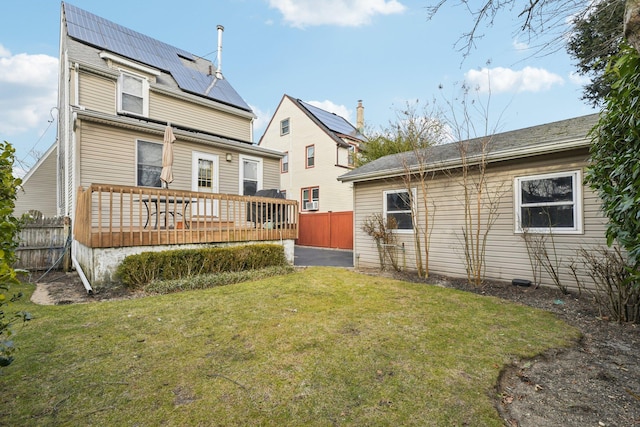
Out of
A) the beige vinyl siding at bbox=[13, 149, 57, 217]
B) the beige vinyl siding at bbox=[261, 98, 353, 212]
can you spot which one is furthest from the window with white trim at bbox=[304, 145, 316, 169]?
the beige vinyl siding at bbox=[13, 149, 57, 217]

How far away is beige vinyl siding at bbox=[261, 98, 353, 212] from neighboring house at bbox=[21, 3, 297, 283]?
17.4ft

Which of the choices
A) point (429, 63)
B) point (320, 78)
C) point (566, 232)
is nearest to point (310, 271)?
point (566, 232)

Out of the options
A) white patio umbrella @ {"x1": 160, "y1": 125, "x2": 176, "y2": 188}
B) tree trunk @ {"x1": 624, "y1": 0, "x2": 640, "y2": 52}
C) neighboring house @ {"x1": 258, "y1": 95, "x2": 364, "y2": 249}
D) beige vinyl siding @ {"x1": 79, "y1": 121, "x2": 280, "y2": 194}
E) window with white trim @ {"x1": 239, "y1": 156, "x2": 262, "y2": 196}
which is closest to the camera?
tree trunk @ {"x1": 624, "y1": 0, "x2": 640, "y2": 52}

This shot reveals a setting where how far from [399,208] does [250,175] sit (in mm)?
5669

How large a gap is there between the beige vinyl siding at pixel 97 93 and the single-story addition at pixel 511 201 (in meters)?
7.92

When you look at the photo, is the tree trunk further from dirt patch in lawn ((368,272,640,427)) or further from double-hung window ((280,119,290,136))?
Result: double-hung window ((280,119,290,136))

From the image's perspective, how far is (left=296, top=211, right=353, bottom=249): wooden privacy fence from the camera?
45.8 feet

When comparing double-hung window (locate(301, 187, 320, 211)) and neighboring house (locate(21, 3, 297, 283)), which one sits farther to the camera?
double-hung window (locate(301, 187, 320, 211))

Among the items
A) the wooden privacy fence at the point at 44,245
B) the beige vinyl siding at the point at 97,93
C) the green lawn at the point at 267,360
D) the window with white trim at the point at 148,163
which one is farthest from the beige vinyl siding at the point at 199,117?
the green lawn at the point at 267,360

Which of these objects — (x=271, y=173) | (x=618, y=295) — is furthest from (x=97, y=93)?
(x=618, y=295)

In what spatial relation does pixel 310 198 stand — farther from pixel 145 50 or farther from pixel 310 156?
pixel 145 50

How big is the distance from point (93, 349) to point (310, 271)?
4.91m

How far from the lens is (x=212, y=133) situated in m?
11.1

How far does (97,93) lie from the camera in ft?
27.9
